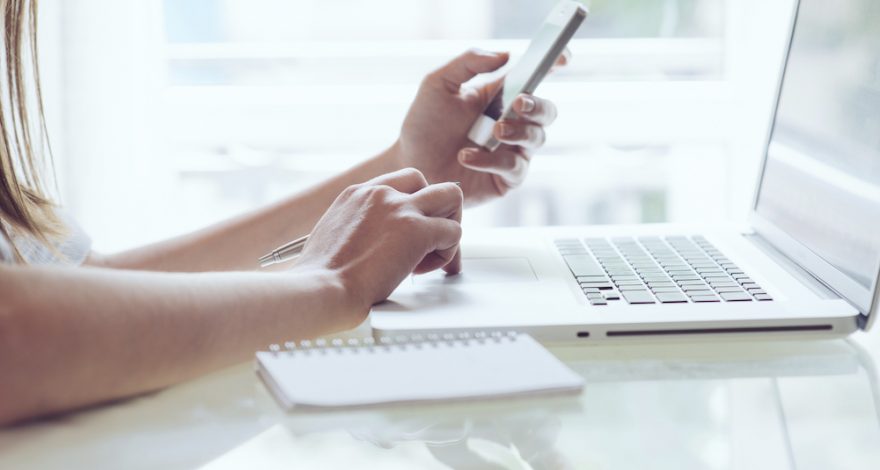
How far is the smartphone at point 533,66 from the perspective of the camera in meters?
0.93

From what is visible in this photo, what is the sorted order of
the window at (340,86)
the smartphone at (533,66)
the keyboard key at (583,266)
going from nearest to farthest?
the keyboard key at (583,266) < the smartphone at (533,66) < the window at (340,86)

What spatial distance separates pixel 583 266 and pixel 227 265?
388 millimetres

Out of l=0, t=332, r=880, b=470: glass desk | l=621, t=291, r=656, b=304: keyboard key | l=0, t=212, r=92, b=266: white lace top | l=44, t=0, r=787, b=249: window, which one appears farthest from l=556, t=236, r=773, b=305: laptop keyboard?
l=44, t=0, r=787, b=249: window

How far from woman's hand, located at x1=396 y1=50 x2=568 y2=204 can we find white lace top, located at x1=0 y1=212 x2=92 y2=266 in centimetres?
35

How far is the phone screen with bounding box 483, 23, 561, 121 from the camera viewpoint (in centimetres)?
96

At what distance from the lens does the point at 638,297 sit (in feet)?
2.36

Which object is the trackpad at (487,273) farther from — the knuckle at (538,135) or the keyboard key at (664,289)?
the knuckle at (538,135)

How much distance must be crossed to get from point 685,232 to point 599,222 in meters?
1.06

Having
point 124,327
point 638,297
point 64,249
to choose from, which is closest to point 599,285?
point 638,297

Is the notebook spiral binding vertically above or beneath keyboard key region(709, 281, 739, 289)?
above

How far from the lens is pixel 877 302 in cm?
67

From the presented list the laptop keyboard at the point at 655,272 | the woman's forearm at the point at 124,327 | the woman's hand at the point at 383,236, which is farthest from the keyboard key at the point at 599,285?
the woman's forearm at the point at 124,327

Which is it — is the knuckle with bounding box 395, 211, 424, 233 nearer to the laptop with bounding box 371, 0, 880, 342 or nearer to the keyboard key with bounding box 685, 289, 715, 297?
the laptop with bounding box 371, 0, 880, 342

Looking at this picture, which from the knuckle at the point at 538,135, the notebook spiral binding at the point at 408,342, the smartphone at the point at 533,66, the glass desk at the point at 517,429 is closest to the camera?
the glass desk at the point at 517,429
